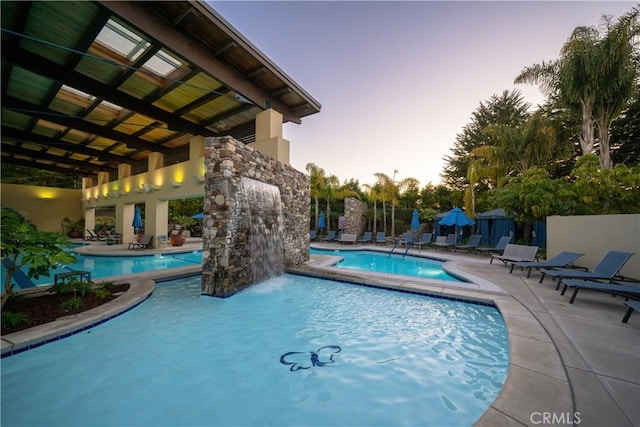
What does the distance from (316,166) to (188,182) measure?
10.0 meters

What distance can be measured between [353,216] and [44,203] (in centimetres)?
2367

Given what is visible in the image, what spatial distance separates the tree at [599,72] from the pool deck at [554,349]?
9590mm

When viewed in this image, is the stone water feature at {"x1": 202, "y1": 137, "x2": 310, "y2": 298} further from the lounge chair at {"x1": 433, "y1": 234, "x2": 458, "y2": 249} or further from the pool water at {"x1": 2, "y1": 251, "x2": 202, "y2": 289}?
the lounge chair at {"x1": 433, "y1": 234, "x2": 458, "y2": 249}

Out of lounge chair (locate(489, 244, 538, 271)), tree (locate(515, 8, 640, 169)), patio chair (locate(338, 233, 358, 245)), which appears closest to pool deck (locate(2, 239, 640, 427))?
lounge chair (locate(489, 244, 538, 271))

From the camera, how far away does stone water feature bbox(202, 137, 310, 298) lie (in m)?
5.48

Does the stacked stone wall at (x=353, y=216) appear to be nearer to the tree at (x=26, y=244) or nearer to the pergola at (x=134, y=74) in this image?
the pergola at (x=134, y=74)

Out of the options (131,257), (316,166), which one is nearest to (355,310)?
(131,257)

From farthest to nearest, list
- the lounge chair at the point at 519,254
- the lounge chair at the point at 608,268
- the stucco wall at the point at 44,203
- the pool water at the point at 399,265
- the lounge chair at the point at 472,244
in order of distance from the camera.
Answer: the stucco wall at the point at 44,203, the lounge chair at the point at 472,244, the pool water at the point at 399,265, the lounge chair at the point at 519,254, the lounge chair at the point at 608,268

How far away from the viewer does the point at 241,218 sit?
5.91 metres

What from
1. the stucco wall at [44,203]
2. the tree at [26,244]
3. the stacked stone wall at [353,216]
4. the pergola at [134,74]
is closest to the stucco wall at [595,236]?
the pergola at [134,74]

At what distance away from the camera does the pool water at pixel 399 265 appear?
8.20m

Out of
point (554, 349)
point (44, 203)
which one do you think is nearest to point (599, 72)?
point (554, 349)

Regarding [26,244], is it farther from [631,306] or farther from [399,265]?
[399,265]

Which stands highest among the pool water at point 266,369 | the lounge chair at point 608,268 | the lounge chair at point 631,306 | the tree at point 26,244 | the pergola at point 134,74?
the pergola at point 134,74
